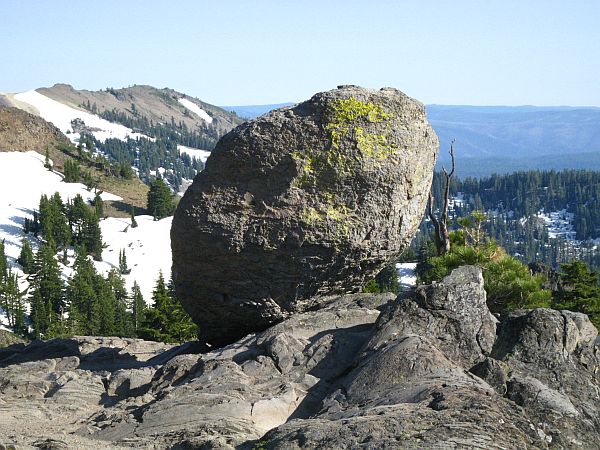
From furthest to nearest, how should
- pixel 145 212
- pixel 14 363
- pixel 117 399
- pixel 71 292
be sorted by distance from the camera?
pixel 145 212 < pixel 71 292 < pixel 14 363 < pixel 117 399

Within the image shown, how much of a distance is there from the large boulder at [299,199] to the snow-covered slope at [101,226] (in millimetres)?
77427

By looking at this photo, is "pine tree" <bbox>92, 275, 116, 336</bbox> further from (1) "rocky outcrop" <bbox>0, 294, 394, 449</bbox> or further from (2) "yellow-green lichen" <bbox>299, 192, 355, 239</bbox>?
(2) "yellow-green lichen" <bbox>299, 192, 355, 239</bbox>

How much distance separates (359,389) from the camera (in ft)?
45.3

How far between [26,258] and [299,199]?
9074 cm

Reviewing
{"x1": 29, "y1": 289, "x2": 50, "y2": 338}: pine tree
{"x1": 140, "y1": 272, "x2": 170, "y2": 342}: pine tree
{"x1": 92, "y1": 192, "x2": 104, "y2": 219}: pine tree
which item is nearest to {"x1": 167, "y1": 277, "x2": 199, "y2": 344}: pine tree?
{"x1": 140, "y1": 272, "x2": 170, "y2": 342}: pine tree

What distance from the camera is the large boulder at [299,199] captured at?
18562 mm

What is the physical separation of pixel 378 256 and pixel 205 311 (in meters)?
5.26

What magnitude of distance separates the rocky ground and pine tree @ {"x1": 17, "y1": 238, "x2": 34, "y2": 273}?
8143 cm

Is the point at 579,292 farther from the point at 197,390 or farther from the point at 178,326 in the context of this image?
the point at 197,390

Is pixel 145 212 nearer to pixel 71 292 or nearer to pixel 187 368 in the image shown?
pixel 71 292

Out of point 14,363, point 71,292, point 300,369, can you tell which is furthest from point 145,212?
point 300,369

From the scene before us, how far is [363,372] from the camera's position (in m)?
14.3

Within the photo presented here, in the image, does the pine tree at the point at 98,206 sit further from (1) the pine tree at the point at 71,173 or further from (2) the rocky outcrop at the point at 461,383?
(2) the rocky outcrop at the point at 461,383

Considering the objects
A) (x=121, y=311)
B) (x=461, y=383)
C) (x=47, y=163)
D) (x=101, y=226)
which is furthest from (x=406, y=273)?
(x=461, y=383)
